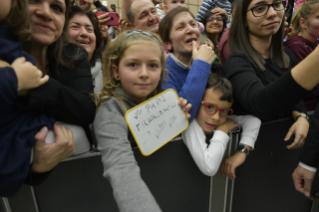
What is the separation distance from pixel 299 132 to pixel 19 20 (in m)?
1.32

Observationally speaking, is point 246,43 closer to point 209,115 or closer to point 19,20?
point 209,115

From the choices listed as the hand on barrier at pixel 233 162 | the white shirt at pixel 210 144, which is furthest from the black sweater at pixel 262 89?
the hand on barrier at pixel 233 162

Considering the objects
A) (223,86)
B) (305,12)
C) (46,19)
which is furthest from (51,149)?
(305,12)

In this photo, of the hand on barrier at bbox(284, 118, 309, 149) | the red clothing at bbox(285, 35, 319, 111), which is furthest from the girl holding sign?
the red clothing at bbox(285, 35, 319, 111)

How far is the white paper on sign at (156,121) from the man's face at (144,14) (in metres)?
1.04

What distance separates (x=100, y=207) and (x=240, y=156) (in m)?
0.70

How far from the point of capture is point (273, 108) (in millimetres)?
903

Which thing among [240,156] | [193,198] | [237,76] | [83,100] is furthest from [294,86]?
[83,100]

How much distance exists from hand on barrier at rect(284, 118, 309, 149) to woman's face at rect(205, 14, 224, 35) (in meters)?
1.36

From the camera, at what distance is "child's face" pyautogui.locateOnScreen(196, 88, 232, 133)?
101cm

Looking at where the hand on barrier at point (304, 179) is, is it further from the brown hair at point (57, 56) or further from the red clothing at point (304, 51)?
the brown hair at point (57, 56)

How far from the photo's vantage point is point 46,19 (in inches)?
32.9

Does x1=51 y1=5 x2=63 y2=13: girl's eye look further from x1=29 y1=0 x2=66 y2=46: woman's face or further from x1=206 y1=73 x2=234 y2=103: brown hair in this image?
x1=206 y1=73 x2=234 y2=103: brown hair

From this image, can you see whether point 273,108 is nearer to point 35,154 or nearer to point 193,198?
point 193,198
